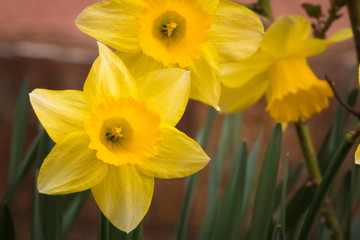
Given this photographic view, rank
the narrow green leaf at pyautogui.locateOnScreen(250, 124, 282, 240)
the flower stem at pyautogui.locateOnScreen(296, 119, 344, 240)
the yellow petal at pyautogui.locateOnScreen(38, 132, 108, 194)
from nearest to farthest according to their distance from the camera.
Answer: the yellow petal at pyautogui.locateOnScreen(38, 132, 108, 194) < the narrow green leaf at pyautogui.locateOnScreen(250, 124, 282, 240) < the flower stem at pyautogui.locateOnScreen(296, 119, 344, 240)

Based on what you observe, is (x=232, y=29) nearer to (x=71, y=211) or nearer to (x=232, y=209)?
(x=232, y=209)

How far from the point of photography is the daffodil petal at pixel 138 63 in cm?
47

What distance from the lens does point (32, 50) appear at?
1299mm

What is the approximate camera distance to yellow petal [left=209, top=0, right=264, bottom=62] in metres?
0.49

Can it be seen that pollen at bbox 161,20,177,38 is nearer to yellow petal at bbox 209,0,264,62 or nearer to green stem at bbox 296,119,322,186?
yellow petal at bbox 209,0,264,62

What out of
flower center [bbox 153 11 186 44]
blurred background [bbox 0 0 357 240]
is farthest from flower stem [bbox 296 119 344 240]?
blurred background [bbox 0 0 357 240]

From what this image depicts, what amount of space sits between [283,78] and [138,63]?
0.75ft

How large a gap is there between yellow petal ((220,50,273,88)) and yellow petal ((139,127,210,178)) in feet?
0.60

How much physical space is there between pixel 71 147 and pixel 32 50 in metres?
0.94

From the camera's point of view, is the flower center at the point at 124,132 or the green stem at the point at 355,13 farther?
the green stem at the point at 355,13

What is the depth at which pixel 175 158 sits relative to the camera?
17.7 inches

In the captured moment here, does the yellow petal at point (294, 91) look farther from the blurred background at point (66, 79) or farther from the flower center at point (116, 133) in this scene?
the blurred background at point (66, 79)

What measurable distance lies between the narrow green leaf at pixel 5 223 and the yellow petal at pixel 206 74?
0.97 feet

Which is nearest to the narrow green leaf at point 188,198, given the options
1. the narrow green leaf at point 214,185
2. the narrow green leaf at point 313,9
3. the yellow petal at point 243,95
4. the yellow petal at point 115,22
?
the narrow green leaf at point 214,185
